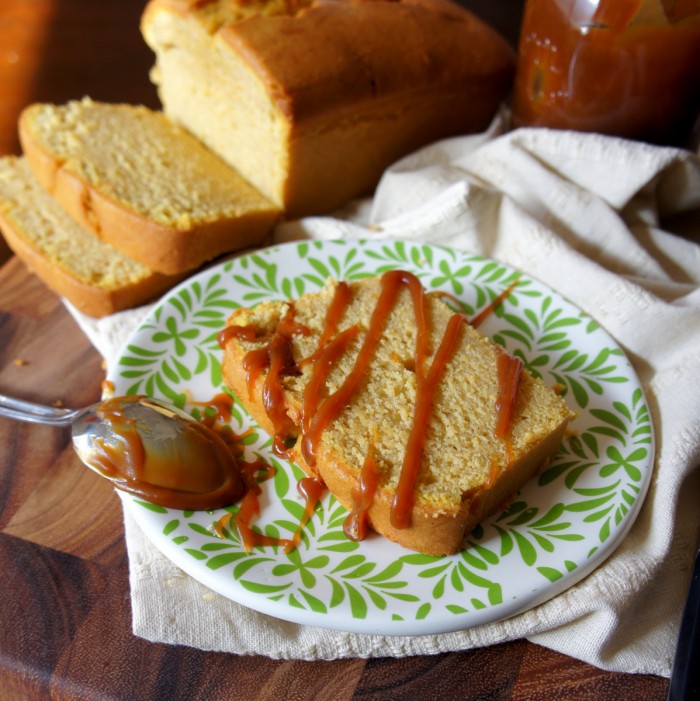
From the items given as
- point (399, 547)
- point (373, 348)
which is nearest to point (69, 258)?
point (373, 348)

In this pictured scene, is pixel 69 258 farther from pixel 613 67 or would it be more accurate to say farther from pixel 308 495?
pixel 613 67

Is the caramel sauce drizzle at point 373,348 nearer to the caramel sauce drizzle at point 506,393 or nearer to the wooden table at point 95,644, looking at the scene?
the caramel sauce drizzle at point 506,393

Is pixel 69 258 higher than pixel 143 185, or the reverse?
pixel 143 185

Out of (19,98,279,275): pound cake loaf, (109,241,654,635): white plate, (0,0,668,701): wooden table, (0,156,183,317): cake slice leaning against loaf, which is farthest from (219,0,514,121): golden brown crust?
(0,0,668,701): wooden table

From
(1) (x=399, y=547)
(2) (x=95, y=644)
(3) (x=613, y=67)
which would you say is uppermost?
(3) (x=613, y=67)

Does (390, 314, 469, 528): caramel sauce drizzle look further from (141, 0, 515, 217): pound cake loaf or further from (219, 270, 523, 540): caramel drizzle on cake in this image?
(141, 0, 515, 217): pound cake loaf

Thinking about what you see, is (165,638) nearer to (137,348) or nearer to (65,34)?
(137,348)
